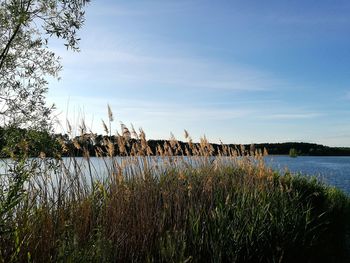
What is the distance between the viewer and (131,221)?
534cm

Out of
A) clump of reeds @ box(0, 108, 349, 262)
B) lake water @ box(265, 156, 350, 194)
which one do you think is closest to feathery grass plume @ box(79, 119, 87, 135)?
clump of reeds @ box(0, 108, 349, 262)

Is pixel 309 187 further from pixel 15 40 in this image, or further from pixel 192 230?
pixel 15 40

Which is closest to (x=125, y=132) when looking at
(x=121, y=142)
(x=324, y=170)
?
(x=121, y=142)

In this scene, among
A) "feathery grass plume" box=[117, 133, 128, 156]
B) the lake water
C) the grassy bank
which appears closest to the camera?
the grassy bank

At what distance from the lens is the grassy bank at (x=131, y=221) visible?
4133 mm

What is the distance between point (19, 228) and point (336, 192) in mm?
10301

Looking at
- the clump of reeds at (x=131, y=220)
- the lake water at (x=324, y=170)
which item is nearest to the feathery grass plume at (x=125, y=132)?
the clump of reeds at (x=131, y=220)

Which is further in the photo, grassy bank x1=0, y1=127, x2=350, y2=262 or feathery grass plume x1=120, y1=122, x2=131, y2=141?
feathery grass plume x1=120, y1=122, x2=131, y2=141

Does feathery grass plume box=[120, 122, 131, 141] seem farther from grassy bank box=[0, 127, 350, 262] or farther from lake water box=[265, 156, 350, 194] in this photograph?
lake water box=[265, 156, 350, 194]

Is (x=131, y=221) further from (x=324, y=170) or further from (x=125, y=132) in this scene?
(x=324, y=170)

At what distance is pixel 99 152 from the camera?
6031mm

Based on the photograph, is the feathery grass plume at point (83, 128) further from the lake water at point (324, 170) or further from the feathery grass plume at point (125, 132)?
the lake water at point (324, 170)

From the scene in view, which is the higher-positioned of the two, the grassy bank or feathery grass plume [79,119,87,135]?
feathery grass plume [79,119,87,135]

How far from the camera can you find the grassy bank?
413cm
